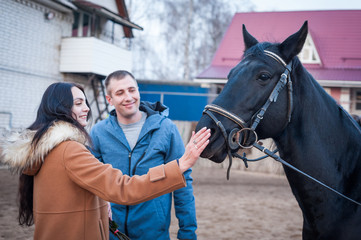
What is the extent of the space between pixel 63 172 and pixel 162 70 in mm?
27227

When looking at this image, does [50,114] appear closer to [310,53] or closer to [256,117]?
[256,117]

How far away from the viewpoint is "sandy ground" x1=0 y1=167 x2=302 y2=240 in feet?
17.8

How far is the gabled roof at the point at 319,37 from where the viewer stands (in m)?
13.7

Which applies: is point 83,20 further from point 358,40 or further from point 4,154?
point 4,154

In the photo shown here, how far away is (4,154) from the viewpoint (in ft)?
6.22

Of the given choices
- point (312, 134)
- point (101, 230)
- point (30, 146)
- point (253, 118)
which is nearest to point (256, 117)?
point (253, 118)

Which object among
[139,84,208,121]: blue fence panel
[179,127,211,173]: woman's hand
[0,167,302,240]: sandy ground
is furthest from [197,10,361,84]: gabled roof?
[179,127,211,173]: woman's hand

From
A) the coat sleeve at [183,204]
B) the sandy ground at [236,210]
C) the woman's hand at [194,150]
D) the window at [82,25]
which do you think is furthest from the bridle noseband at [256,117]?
the window at [82,25]

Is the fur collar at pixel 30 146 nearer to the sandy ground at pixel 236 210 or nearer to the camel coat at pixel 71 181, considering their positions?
the camel coat at pixel 71 181

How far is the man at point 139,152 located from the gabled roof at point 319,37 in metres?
10.5

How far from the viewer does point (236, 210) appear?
7121mm

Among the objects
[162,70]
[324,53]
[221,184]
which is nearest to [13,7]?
[221,184]

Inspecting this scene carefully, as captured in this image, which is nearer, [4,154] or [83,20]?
[4,154]

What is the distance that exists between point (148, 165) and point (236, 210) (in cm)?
509
